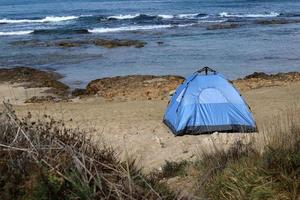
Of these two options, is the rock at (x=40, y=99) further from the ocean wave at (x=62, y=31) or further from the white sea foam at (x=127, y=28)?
the white sea foam at (x=127, y=28)

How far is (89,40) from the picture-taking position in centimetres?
3338

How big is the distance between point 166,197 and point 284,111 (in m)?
9.09

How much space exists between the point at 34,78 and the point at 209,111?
34.8 ft

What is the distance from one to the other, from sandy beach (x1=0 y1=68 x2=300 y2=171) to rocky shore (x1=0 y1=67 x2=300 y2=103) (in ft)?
0.96

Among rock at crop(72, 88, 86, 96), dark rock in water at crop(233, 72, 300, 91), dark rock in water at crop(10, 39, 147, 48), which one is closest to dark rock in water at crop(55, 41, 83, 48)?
dark rock in water at crop(10, 39, 147, 48)

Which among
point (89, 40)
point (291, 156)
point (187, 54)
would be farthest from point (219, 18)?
point (291, 156)

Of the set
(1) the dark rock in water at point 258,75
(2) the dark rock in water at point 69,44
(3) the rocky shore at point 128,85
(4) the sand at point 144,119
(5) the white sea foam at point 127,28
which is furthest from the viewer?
(5) the white sea foam at point 127,28

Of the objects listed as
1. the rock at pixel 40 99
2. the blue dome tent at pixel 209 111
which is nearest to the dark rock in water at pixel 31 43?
the rock at pixel 40 99

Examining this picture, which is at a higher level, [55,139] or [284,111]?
[55,139]

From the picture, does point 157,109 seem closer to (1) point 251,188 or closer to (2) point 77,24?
(1) point 251,188

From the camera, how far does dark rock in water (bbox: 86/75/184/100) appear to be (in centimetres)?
1711

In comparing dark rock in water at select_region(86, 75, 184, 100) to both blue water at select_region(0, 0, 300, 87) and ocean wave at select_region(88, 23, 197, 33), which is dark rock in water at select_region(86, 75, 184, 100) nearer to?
blue water at select_region(0, 0, 300, 87)

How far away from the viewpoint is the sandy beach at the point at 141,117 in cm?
1029

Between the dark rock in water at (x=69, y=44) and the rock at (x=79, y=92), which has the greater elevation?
the rock at (x=79, y=92)
